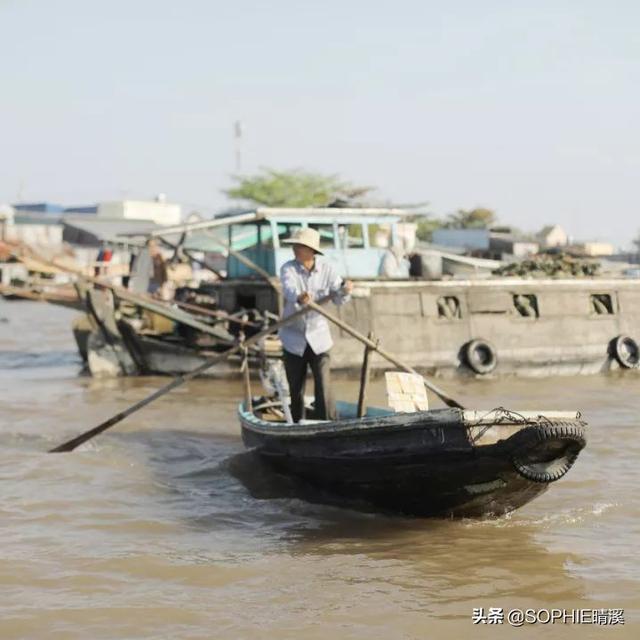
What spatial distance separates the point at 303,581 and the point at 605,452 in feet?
15.3

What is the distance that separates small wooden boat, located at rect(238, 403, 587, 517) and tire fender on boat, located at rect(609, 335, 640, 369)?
34.5ft

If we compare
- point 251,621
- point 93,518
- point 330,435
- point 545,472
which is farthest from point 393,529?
point 93,518

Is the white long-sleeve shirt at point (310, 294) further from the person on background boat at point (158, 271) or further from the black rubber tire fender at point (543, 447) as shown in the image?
the person on background boat at point (158, 271)

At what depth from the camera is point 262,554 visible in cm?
610

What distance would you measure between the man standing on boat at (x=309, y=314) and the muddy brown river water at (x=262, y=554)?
849 millimetres

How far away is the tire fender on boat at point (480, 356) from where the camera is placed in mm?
15289

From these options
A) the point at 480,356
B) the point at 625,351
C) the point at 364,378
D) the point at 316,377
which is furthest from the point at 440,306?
the point at 316,377

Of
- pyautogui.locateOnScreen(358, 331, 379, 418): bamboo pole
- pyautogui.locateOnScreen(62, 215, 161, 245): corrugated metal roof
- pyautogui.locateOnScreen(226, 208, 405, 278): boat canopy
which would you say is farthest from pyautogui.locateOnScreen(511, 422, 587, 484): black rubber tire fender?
pyautogui.locateOnScreen(62, 215, 161, 245): corrugated metal roof

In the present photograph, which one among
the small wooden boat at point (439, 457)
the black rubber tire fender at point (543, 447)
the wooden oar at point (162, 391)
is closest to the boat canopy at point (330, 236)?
the wooden oar at point (162, 391)

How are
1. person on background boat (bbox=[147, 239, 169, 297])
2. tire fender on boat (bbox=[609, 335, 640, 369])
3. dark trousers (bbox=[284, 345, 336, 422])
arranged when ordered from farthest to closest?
1. person on background boat (bbox=[147, 239, 169, 297])
2. tire fender on boat (bbox=[609, 335, 640, 369])
3. dark trousers (bbox=[284, 345, 336, 422])

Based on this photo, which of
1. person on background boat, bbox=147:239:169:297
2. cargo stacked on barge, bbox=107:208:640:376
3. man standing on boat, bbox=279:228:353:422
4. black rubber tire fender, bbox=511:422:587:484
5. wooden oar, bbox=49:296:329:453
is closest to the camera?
black rubber tire fender, bbox=511:422:587:484

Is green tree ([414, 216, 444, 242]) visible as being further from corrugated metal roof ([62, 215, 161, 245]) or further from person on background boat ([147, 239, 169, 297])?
person on background boat ([147, 239, 169, 297])

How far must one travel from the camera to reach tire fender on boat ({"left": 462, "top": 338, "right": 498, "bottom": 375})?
1529cm

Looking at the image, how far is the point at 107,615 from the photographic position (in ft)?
16.7
